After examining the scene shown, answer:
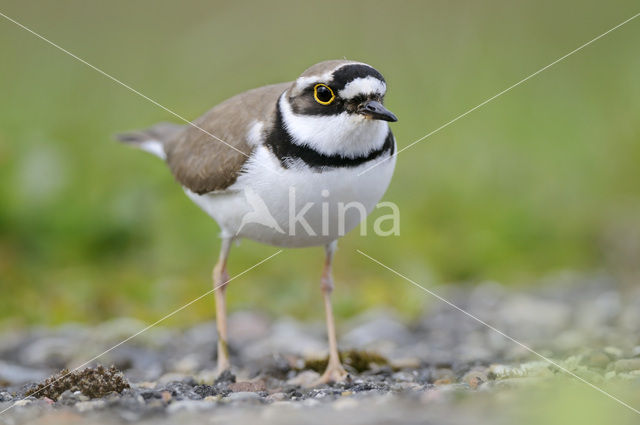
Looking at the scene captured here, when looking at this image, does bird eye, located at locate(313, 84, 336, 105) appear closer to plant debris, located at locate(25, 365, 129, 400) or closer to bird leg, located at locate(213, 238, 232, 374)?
bird leg, located at locate(213, 238, 232, 374)

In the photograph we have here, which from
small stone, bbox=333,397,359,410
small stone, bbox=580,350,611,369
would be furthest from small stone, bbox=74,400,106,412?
small stone, bbox=580,350,611,369

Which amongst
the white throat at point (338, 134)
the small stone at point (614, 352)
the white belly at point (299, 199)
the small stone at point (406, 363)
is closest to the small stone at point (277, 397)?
the white belly at point (299, 199)

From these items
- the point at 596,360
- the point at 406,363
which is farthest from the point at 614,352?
the point at 406,363

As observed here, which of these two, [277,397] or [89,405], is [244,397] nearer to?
[277,397]

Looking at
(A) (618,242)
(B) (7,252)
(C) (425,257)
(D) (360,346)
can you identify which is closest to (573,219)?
(A) (618,242)

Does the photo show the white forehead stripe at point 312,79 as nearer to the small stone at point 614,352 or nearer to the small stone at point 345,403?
the small stone at point 345,403

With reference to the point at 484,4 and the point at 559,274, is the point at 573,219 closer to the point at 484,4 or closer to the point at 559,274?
the point at 559,274
